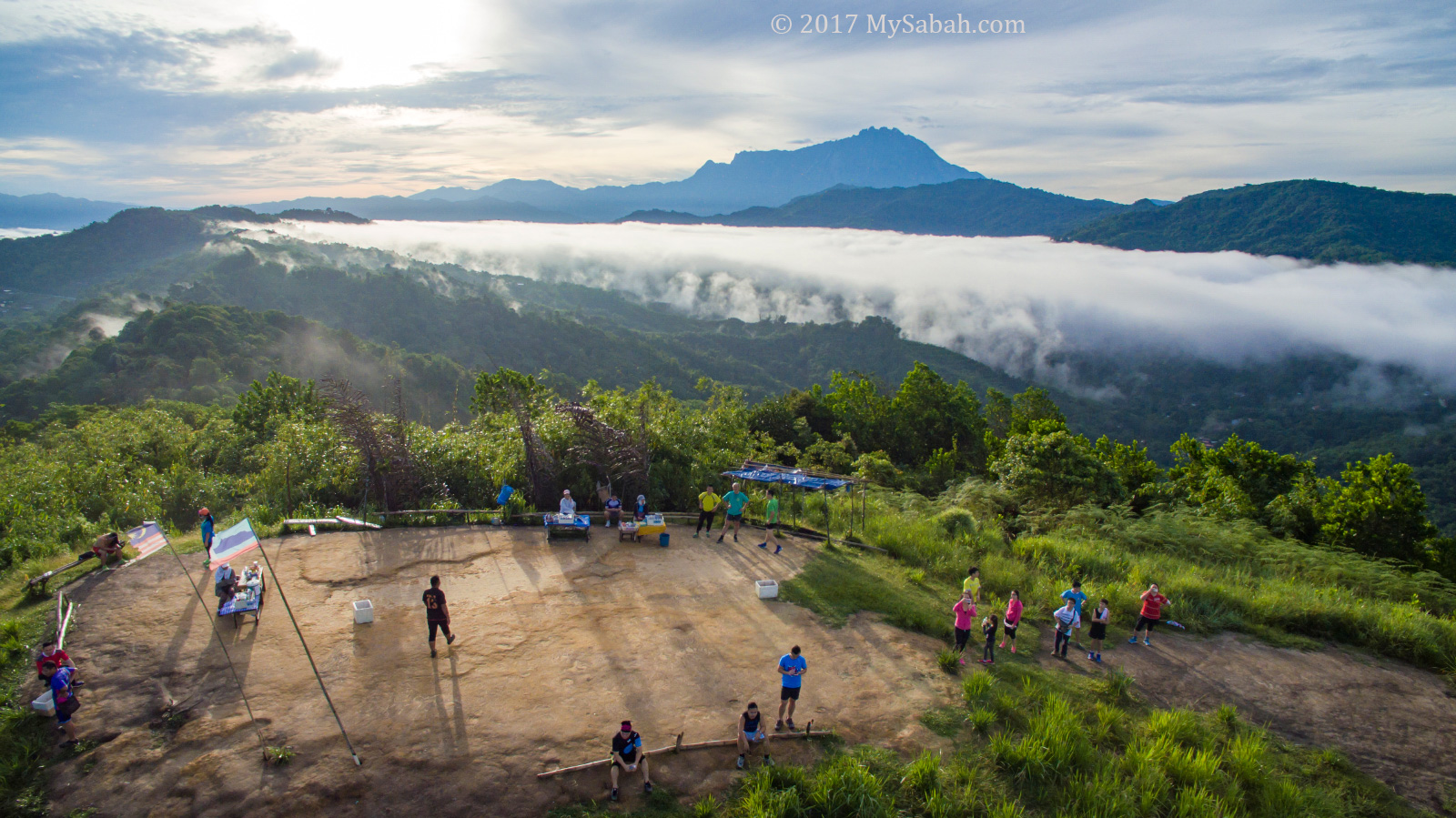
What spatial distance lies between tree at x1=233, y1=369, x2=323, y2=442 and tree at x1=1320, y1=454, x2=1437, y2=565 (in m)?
43.6

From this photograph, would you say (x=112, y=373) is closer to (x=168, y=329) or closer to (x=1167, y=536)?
(x=168, y=329)

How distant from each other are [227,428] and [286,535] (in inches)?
845

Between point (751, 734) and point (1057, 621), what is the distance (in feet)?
21.6

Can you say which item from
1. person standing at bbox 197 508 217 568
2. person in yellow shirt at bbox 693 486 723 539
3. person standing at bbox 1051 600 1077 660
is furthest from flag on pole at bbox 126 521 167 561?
person standing at bbox 1051 600 1077 660

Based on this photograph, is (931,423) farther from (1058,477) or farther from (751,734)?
(751,734)

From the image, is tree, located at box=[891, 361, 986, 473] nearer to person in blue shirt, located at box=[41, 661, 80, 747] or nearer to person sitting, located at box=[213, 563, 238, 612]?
person sitting, located at box=[213, 563, 238, 612]

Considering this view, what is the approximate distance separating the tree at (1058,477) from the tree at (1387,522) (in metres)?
8.86

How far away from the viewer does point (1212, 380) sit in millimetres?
192750

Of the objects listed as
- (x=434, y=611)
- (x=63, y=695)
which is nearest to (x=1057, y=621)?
(x=434, y=611)

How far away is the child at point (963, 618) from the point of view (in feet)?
36.7

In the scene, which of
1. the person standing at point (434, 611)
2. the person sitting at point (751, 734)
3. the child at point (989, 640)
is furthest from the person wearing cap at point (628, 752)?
the child at point (989, 640)

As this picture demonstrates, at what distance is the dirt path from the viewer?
10023mm

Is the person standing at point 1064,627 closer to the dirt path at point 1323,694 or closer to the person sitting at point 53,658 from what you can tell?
the dirt path at point 1323,694

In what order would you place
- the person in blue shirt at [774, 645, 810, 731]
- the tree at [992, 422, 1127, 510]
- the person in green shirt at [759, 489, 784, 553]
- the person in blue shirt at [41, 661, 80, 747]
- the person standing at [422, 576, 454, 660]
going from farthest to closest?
the tree at [992, 422, 1127, 510] → the person in green shirt at [759, 489, 784, 553] → the person standing at [422, 576, 454, 660] → the person in blue shirt at [774, 645, 810, 731] → the person in blue shirt at [41, 661, 80, 747]
